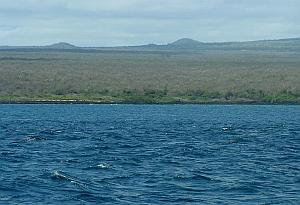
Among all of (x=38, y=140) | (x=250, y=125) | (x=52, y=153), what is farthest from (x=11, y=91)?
(x=52, y=153)

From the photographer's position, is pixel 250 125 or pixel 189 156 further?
pixel 250 125

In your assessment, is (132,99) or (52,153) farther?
(132,99)

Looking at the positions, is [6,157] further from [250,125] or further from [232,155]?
[250,125]

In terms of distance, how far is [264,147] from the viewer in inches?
2302

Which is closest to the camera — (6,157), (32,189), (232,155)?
(32,189)

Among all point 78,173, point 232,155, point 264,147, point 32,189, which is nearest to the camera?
point 32,189

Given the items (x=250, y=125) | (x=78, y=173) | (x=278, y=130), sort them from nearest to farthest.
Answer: (x=78, y=173) → (x=278, y=130) → (x=250, y=125)

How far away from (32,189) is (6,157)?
41.9ft

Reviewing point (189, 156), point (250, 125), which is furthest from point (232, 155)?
point (250, 125)

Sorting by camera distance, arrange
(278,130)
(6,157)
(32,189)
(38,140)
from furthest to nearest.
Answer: (278,130)
(38,140)
(6,157)
(32,189)

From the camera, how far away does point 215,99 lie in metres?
185

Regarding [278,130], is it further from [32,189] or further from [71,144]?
[32,189]

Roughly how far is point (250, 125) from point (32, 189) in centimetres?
5930

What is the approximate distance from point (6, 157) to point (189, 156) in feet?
35.2
